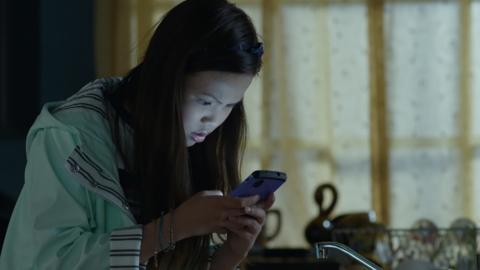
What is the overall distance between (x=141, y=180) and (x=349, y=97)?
7.25ft

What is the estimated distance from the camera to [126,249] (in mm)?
1286

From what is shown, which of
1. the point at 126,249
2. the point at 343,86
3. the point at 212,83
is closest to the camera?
the point at 126,249

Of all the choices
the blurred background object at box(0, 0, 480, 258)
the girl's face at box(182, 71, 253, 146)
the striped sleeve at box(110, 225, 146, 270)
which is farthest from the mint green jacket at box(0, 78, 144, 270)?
the blurred background object at box(0, 0, 480, 258)

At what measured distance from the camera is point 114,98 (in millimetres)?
1461

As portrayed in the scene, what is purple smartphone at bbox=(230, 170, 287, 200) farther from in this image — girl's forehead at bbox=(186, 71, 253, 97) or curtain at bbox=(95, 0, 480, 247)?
curtain at bbox=(95, 0, 480, 247)

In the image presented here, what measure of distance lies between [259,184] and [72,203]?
0.25 m

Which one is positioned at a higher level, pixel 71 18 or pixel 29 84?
pixel 71 18

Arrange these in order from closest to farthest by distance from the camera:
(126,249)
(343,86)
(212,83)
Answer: (126,249) → (212,83) → (343,86)

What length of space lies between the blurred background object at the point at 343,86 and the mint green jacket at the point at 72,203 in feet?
7.10

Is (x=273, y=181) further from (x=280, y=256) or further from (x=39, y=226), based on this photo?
(x=280, y=256)

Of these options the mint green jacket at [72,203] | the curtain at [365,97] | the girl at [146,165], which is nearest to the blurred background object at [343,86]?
the curtain at [365,97]

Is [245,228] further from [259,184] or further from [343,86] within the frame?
[343,86]

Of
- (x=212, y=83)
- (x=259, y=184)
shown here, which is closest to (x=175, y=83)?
(x=212, y=83)

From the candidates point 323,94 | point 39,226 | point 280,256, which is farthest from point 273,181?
point 323,94
